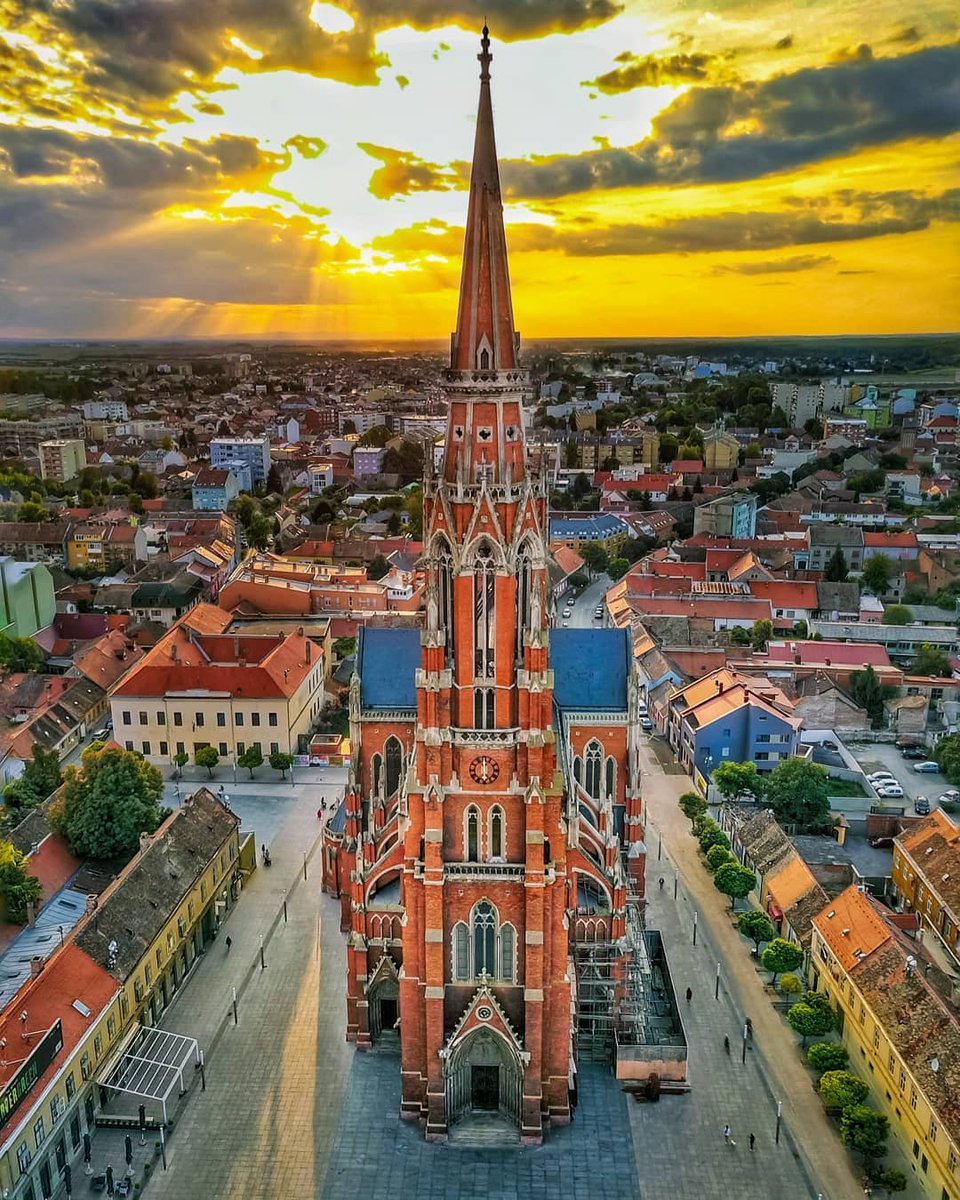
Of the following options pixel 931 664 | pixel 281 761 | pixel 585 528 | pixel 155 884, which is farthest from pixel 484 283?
pixel 585 528

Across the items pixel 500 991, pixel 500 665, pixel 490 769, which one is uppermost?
pixel 500 665

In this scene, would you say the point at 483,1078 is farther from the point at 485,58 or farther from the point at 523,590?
the point at 485,58

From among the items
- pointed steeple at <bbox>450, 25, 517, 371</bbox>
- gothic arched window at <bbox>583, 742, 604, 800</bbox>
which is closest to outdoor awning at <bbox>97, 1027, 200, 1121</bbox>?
gothic arched window at <bbox>583, 742, 604, 800</bbox>

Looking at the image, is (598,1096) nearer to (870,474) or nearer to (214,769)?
(214,769)

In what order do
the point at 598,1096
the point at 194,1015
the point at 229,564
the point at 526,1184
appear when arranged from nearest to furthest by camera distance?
1. the point at 526,1184
2. the point at 598,1096
3. the point at 194,1015
4. the point at 229,564

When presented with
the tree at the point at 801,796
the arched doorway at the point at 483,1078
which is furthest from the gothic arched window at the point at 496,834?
the tree at the point at 801,796

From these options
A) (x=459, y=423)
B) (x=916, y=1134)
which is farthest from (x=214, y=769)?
(x=916, y=1134)

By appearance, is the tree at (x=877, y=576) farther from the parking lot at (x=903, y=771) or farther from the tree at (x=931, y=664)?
the parking lot at (x=903, y=771)
